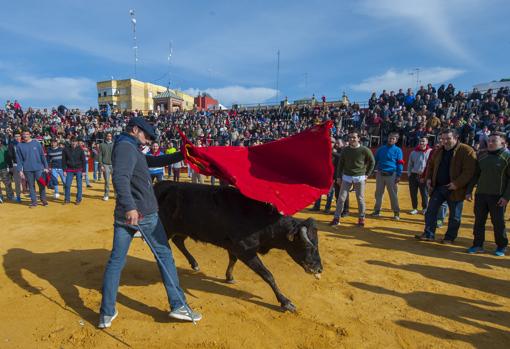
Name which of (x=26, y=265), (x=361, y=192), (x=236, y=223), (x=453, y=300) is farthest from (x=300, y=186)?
(x=26, y=265)

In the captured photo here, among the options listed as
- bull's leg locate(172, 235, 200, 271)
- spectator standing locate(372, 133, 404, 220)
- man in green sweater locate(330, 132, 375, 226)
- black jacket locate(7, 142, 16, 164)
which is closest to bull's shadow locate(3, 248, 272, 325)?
bull's leg locate(172, 235, 200, 271)

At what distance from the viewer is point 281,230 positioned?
3.66 metres

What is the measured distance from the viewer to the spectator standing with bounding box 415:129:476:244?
5.57m

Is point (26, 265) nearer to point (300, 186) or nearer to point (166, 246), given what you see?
point (166, 246)

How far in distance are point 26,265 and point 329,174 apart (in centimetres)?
Answer: 479

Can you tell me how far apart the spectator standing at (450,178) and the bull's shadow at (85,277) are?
4063 millimetres

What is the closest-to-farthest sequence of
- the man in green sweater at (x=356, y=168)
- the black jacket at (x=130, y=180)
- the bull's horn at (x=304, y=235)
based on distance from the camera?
the black jacket at (x=130, y=180) → the bull's horn at (x=304, y=235) → the man in green sweater at (x=356, y=168)

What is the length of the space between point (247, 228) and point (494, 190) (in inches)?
172

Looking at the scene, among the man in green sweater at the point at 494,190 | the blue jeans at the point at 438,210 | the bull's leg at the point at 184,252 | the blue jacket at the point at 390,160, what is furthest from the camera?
the blue jacket at the point at 390,160

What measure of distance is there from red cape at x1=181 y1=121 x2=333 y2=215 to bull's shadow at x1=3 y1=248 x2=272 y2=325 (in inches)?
56.7

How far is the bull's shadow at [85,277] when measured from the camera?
3.69 metres

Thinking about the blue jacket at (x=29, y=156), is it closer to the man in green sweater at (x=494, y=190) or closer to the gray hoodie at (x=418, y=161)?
the gray hoodie at (x=418, y=161)

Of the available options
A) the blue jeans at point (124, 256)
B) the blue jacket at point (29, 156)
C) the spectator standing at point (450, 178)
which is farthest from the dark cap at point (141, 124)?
the blue jacket at point (29, 156)

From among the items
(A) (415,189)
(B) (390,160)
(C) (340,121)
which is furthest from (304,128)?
(B) (390,160)
